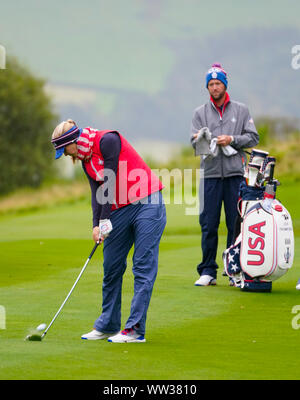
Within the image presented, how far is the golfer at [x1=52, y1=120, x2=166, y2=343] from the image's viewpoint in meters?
6.09

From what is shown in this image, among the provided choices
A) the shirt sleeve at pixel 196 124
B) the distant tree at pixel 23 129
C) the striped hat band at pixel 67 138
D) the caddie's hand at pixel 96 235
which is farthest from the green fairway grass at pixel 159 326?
the distant tree at pixel 23 129

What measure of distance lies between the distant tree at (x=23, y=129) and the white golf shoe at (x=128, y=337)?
45905mm

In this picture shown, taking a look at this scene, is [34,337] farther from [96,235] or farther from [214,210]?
[214,210]

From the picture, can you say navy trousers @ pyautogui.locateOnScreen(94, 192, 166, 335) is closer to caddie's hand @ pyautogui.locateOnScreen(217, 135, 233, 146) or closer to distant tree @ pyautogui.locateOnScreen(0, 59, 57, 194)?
caddie's hand @ pyautogui.locateOnScreen(217, 135, 233, 146)

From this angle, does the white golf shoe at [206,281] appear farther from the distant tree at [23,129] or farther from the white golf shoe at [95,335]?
the distant tree at [23,129]

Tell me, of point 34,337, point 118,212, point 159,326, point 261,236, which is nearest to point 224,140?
point 261,236

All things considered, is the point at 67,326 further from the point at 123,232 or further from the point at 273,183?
the point at 273,183

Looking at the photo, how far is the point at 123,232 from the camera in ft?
20.7

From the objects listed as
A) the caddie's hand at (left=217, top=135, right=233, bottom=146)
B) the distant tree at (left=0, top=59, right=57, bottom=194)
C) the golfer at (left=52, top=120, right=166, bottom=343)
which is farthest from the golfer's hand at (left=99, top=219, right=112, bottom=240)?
the distant tree at (left=0, top=59, right=57, bottom=194)

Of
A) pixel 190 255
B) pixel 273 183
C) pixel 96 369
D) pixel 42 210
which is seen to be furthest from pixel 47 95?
pixel 96 369

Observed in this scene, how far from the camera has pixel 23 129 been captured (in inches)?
2083

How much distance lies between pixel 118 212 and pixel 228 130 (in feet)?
10.5

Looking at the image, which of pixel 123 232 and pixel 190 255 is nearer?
pixel 123 232
